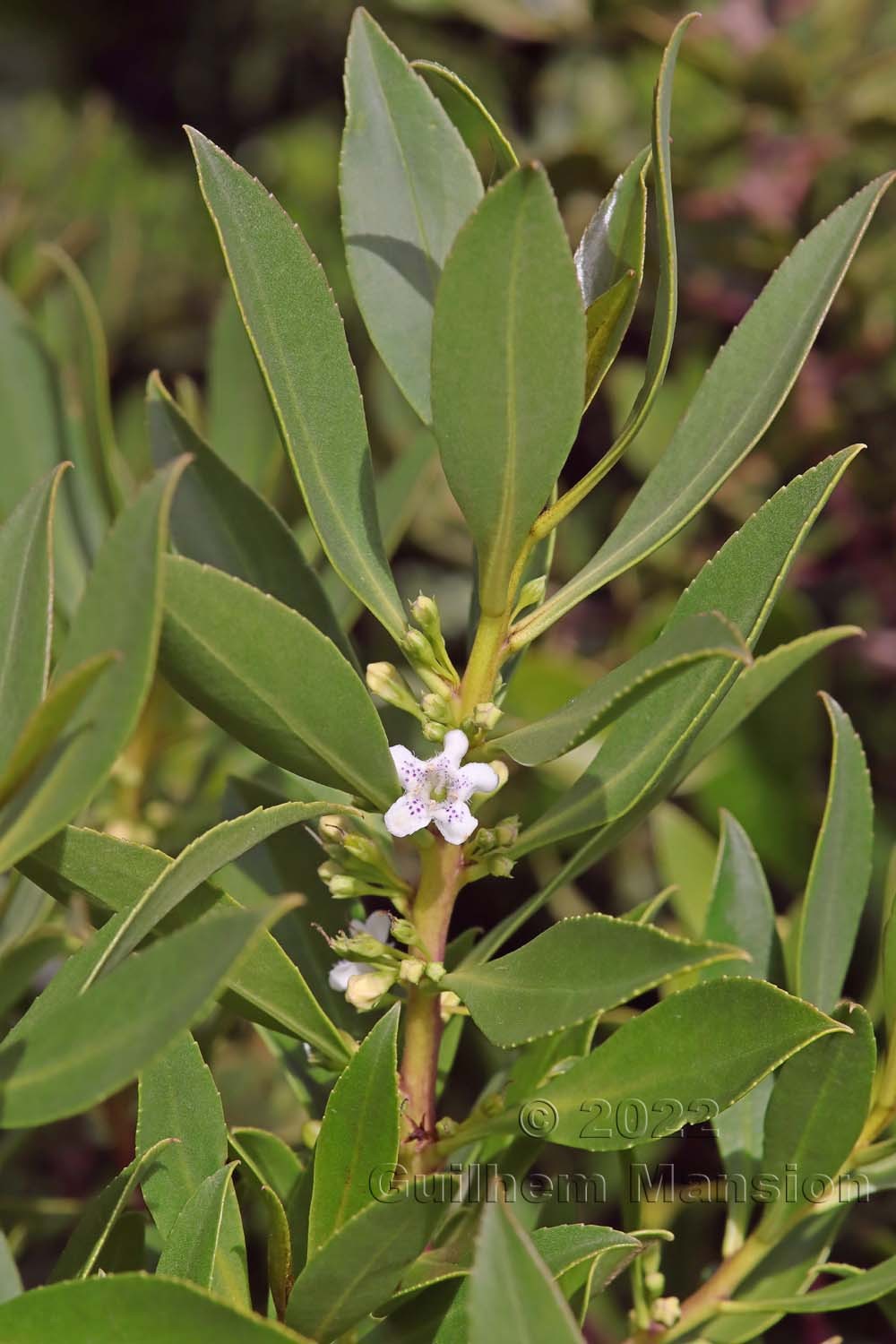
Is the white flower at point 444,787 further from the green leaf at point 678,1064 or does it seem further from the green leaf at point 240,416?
the green leaf at point 240,416

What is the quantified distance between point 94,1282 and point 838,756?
0.49 m

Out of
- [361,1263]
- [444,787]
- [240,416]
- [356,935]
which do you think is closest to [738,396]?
[444,787]

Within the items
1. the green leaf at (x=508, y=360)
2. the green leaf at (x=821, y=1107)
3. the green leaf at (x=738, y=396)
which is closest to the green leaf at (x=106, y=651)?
the green leaf at (x=508, y=360)

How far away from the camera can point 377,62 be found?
0.75 metres

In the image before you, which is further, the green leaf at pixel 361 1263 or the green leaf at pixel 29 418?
the green leaf at pixel 29 418

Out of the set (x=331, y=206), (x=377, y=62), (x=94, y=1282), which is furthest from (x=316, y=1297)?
(x=331, y=206)

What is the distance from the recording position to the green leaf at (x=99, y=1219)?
661mm

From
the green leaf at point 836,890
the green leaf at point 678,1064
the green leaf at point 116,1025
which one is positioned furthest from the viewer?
the green leaf at point 836,890

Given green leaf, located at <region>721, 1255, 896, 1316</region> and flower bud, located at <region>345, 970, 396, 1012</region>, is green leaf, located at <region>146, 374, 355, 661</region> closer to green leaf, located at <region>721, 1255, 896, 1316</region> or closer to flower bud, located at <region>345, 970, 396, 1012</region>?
flower bud, located at <region>345, 970, 396, 1012</region>

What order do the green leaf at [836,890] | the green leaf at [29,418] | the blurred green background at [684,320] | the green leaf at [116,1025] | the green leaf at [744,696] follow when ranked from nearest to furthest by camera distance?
1. the green leaf at [116,1025]
2. the green leaf at [744,696]
3. the green leaf at [836,890]
4. the green leaf at [29,418]
5. the blurred green background at [684,320]

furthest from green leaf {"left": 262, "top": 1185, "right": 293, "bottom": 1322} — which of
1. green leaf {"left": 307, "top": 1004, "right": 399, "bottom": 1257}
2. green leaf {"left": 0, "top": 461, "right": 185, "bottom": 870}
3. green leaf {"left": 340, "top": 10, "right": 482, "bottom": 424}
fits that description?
green leaf {"left": 340, "top": 10, "right": 482, "bottom": 424}

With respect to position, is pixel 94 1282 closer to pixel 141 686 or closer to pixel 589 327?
pixel 141 686

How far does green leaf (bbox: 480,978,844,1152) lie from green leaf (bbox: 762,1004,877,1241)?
0.10 meters

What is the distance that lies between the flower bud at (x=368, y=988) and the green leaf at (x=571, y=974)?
0.04m
